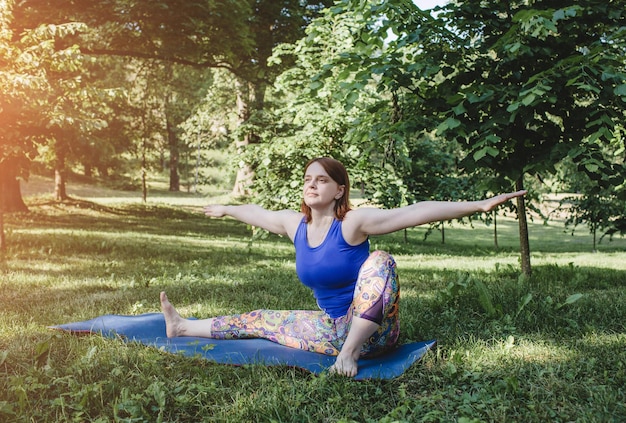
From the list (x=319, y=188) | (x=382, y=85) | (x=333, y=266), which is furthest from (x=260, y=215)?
(x=382, y=85)

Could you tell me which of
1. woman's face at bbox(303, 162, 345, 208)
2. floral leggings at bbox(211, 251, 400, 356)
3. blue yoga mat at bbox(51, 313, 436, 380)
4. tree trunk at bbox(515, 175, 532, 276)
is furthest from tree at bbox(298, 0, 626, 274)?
blue yoga mat at bbox(51, 313, 436, 380)

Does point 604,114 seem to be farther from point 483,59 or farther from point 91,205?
point 91,205

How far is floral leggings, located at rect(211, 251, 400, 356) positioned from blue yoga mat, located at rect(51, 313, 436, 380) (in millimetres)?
66

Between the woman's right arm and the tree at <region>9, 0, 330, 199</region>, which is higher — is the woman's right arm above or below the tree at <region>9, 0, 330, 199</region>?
below

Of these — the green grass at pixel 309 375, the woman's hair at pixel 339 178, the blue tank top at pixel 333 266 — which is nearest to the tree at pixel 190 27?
Result: the green grass at pixel 309 375

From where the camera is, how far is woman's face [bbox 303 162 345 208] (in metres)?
3.34

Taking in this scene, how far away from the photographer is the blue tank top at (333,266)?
3.27 m

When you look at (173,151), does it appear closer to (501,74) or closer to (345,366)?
(501,74)

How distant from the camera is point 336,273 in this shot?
329 cm

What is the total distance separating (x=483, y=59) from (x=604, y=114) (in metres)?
1.19

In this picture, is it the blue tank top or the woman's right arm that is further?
the woman's right arm

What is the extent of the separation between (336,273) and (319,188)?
56 centimetres

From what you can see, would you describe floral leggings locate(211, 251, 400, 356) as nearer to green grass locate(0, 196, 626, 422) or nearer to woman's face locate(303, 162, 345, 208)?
green grass locate(0, 196, 626, 422)

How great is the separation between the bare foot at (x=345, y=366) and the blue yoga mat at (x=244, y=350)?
0.04 meters
